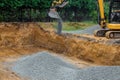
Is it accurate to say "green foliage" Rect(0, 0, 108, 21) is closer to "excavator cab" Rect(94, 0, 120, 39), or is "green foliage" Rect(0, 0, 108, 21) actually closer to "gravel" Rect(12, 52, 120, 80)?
"excavator cab" Rect(94, 0, 120, 39)

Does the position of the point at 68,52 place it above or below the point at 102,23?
below

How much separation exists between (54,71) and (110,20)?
8.31 meters

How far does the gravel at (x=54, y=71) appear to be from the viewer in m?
14.8

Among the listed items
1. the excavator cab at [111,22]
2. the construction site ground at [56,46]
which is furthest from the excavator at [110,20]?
the construction site ground at [56,46]

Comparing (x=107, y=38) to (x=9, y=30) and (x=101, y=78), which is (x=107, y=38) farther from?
(x=101, y=78)

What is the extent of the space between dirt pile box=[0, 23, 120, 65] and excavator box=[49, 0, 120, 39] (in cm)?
132

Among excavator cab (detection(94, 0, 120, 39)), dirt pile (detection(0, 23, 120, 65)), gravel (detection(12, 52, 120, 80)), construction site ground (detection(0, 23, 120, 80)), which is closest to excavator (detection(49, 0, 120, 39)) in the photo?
excavator cab (detection(94, 0, 120, 39))

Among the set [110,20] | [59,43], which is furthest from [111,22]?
[59,43]

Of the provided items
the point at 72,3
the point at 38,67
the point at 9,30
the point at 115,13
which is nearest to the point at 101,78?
the point at 38,67

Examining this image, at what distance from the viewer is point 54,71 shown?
53.5 ft

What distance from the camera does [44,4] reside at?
4266 cm

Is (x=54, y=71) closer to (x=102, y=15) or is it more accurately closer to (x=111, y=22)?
(x=111, y=22)

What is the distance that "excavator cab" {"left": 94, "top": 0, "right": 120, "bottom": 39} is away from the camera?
22.8 m

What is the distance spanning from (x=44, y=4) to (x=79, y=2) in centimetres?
591
